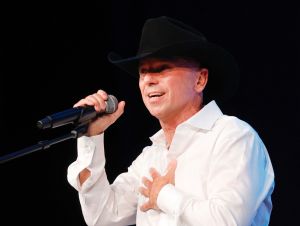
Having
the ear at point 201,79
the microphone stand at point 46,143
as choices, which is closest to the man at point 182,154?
the ear at point 201,79

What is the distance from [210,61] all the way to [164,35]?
230 millimetres

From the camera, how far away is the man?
210 centimetres

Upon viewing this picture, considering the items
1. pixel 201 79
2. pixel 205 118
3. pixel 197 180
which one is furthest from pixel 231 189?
pixel 201 79

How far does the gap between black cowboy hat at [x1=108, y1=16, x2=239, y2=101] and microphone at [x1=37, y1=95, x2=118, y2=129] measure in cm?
24

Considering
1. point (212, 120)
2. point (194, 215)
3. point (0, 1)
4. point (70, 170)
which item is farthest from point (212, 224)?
point (0, 1)

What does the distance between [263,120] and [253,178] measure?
1272 millimetres

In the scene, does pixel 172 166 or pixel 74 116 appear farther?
pixel 172 166

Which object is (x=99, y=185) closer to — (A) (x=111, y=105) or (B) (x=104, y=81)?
(A) (x=111, y=105)

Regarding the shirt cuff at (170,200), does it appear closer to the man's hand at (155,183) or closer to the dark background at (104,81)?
the man's hand at (155,183)

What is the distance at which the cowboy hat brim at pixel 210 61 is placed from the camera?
2396mm

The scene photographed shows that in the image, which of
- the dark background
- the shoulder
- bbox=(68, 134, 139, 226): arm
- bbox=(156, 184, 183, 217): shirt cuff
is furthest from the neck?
the dark background

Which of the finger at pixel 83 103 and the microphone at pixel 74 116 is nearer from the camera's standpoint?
the microphone at pixel 74 116

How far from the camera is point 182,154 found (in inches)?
94.7

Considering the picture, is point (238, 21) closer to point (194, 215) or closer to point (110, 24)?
point (110, 24)
